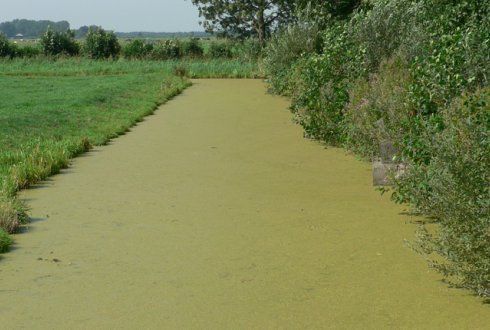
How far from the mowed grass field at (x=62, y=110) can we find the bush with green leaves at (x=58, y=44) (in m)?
7.88

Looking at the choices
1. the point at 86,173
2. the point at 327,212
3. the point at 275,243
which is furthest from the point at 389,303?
the point at 86,173

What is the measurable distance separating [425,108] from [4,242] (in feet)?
13.9

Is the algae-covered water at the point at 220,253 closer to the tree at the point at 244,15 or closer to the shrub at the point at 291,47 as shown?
the shrub at the point at 291,47

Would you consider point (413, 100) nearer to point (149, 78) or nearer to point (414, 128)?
point (414, 128)

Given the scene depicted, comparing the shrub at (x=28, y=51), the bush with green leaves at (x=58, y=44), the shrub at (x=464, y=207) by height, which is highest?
the shrub at (x=464, y=207)

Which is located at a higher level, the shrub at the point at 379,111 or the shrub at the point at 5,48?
the shrub at the point at 379,111

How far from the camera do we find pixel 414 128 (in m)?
8.02

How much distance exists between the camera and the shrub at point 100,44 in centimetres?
4728

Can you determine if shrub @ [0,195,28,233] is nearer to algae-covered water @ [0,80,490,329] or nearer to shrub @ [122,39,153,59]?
algae-covered water @ [0,80,490,329]

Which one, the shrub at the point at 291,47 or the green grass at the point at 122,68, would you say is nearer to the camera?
the shrub at the point at 291,47

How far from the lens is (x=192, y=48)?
49.2m

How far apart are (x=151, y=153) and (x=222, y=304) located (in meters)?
7.27

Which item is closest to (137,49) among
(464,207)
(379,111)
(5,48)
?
(5,48)

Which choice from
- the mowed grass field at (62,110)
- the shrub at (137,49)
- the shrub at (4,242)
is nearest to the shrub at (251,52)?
the mowed grass field at (62,110)
